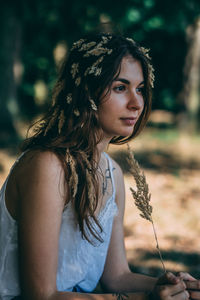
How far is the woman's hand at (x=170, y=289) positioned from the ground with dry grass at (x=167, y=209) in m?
1.86

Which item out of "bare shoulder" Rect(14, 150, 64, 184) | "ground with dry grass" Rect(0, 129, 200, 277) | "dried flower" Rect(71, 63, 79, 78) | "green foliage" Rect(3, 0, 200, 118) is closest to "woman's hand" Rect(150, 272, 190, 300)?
"bare shoulder" Rect(14, 150, 64, 184)

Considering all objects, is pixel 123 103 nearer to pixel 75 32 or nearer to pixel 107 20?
pixel 107 20

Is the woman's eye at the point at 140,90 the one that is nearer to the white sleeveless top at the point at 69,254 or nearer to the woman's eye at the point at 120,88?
the woman's eye at the point at 120,88

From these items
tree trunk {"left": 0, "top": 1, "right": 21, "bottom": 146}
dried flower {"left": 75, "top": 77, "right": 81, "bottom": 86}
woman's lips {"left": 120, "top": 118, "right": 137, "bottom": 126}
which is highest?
tree trunk {"left": 0, "top": 1, "right": 21, "bottom": 146}

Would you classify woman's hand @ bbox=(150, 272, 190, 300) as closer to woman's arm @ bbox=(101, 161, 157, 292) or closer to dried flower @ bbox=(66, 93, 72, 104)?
woman's arm @ bbox=(101, 161, 157, 292)

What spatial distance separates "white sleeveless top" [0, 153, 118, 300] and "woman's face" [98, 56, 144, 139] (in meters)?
0.42

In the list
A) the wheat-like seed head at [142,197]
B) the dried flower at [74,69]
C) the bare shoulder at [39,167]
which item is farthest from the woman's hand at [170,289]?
the dried flower at [74,69]

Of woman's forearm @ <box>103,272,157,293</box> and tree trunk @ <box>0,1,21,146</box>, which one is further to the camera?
tree trunk @ <box>0,1,21,146</box>

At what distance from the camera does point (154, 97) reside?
5652mm

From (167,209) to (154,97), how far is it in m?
1.65

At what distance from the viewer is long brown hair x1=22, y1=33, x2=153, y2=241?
178 cm

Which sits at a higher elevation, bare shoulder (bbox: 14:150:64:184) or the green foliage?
the green foliage

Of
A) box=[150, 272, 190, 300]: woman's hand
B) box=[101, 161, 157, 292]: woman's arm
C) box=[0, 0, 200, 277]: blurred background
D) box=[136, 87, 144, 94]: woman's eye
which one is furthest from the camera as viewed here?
box=[0, 0, 200, 277]: blurred background

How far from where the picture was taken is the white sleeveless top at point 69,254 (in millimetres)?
1800
